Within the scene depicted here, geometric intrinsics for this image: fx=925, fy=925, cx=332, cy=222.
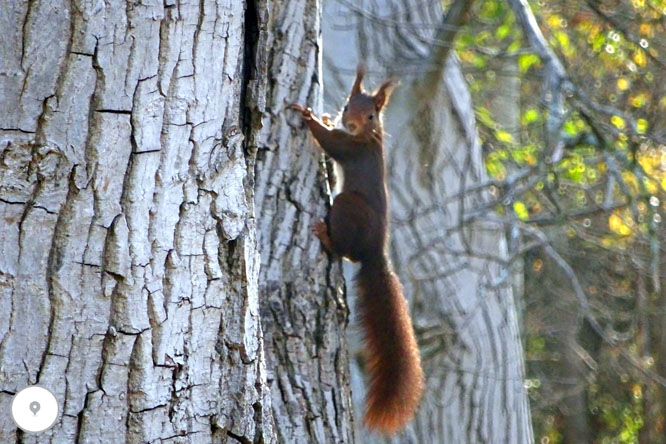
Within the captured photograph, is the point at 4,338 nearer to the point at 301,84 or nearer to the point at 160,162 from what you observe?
the point at 160,162

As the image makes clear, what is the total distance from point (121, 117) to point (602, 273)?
6.75m

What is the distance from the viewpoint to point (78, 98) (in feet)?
5.43

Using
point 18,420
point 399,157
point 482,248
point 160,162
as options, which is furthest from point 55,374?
point 482,248

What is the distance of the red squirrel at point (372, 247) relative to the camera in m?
3.23

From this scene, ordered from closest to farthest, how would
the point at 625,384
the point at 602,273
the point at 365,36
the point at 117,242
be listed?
the point at 117,242, the point at 365,36, the point at 602,273, the point at 625,384

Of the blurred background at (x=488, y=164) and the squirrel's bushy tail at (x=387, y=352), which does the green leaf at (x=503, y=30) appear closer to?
the blurred background at (x=488, y=164)

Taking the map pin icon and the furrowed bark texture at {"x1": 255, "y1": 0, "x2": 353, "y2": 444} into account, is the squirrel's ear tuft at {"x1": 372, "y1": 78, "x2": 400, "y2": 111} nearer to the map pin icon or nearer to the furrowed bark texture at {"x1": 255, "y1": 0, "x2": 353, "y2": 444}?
the furrowed bark texture at {"x1": 255, "y1": 0, "x2": 353, "y2": 444}

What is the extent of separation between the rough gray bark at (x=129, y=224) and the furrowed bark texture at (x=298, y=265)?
92cm

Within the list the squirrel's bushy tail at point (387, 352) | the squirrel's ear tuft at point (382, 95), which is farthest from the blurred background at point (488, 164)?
the squirrel's bushy tail at point (387, 352)

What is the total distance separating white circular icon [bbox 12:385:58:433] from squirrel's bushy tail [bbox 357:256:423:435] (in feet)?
5.77

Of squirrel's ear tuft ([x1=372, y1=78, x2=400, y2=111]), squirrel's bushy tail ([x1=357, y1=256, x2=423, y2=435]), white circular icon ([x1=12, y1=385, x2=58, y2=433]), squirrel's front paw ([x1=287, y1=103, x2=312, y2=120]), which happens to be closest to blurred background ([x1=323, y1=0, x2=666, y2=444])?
squirrel's ear tuft ([x1=372, y1=78, x2=400, y2=111])

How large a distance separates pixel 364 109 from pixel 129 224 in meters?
2.71

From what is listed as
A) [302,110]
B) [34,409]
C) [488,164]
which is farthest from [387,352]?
[488,164]

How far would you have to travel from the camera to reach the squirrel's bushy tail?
321 cm
